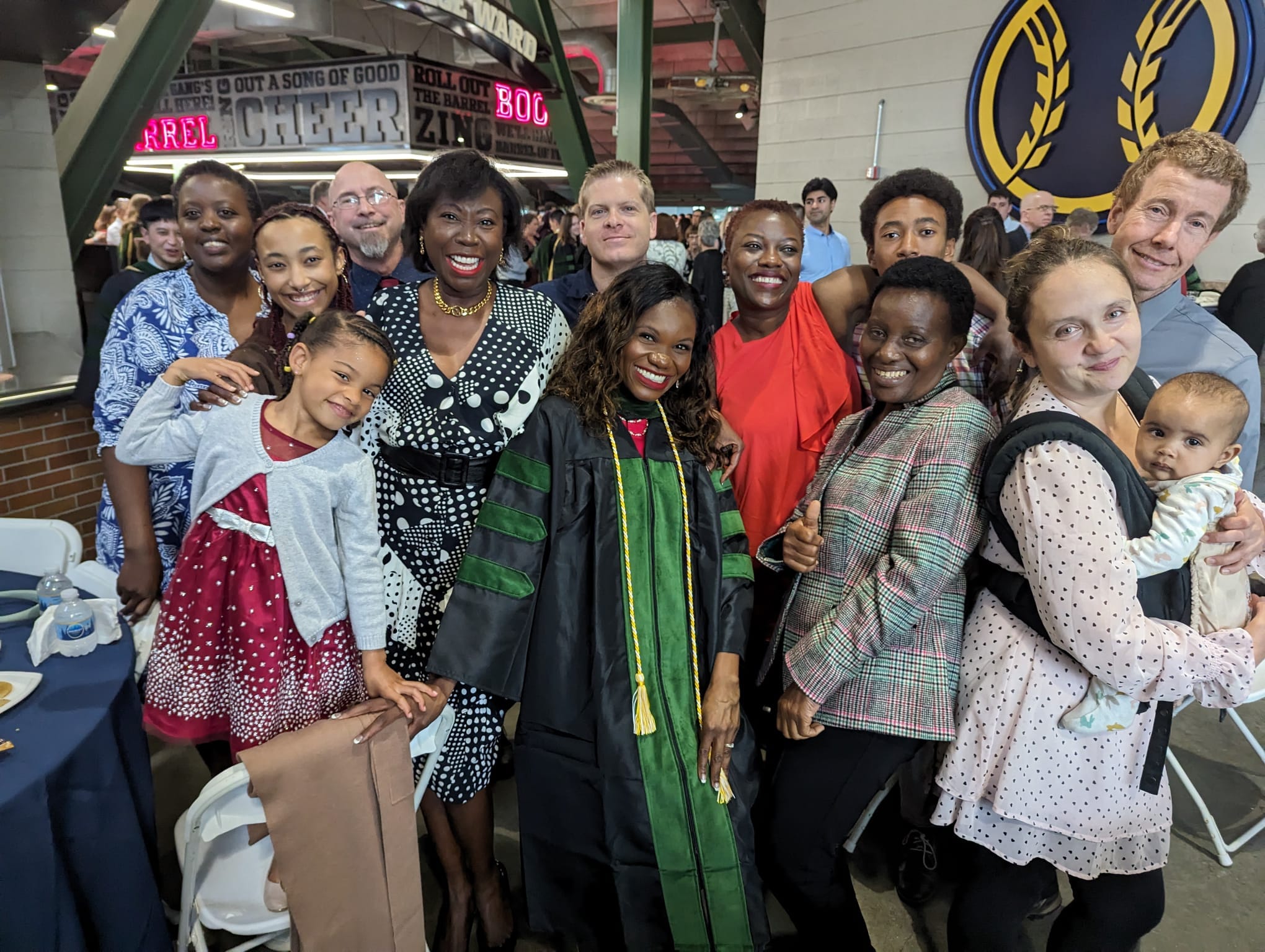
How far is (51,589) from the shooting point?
1.77 m

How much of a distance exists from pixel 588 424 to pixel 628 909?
Result: 3.64ft

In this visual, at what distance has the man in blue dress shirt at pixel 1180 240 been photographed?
70.1 inches

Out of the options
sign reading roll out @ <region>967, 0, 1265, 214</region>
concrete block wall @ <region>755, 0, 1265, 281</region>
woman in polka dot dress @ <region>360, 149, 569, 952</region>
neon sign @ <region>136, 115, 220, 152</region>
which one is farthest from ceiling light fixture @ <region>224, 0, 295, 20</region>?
woman in polka dot dress @ <region>360, 149, 569, 952</region>

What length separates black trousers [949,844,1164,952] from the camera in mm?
1602

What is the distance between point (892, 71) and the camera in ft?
20.7

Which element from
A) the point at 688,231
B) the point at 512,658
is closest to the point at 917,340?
the point at 512,658

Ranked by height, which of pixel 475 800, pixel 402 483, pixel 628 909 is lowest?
pixel 628 909

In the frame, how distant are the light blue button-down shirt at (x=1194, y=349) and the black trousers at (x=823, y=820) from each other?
1.14 metres

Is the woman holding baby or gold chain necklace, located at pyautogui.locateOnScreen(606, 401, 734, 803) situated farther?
gold chain necklace, located at pyautogui.locateOnScreen(606, 401, 734, 803)

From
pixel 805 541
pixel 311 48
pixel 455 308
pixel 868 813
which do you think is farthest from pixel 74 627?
pixel 311 48

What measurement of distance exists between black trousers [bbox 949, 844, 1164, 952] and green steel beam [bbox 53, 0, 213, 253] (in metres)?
5.06

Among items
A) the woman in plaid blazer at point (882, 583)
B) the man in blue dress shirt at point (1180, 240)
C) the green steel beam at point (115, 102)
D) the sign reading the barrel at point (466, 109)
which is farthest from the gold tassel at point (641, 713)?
the sign reading the barrel at point (466, 109)

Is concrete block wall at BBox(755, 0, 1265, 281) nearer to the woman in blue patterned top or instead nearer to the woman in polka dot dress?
the woman in polka dot dress

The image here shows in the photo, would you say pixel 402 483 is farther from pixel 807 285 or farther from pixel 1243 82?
pixel 1243 82
